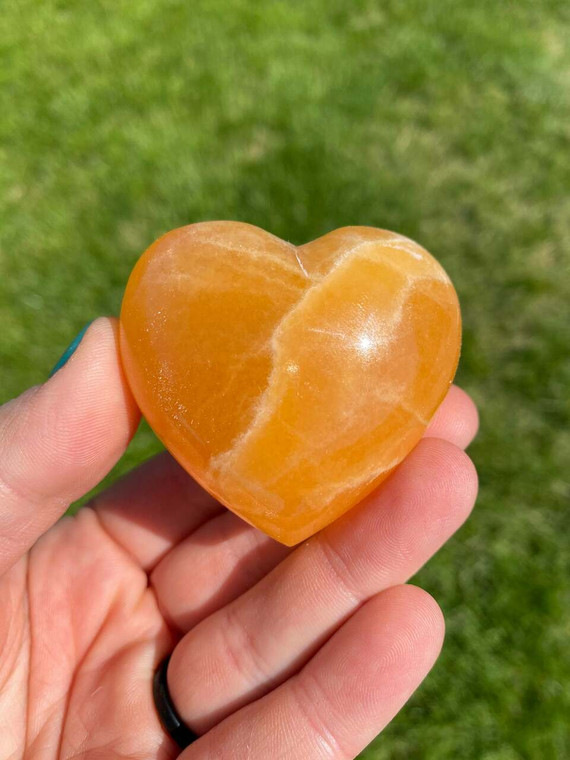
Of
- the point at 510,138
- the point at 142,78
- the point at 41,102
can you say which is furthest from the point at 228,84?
the point at 510,138

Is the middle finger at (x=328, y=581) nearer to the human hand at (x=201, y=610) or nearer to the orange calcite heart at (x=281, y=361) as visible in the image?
the human hand at (x=201, y=610)

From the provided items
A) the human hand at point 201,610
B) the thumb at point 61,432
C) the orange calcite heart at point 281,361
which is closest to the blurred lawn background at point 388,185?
the human hand at point 201,610

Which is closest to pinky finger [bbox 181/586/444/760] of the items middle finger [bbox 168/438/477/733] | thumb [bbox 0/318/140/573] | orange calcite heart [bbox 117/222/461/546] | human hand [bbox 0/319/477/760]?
human hand [bbox 0/319/477/760]

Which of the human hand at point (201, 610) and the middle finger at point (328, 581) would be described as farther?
the middle finger at point (328, 581)

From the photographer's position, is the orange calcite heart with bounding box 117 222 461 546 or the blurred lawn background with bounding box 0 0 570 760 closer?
the orange calcite heart with bounding box 117 222 461 546

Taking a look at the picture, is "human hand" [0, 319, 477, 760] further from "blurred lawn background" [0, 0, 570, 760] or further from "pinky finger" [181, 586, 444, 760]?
"blurred lawn background" [0, 0, 570, 760]
